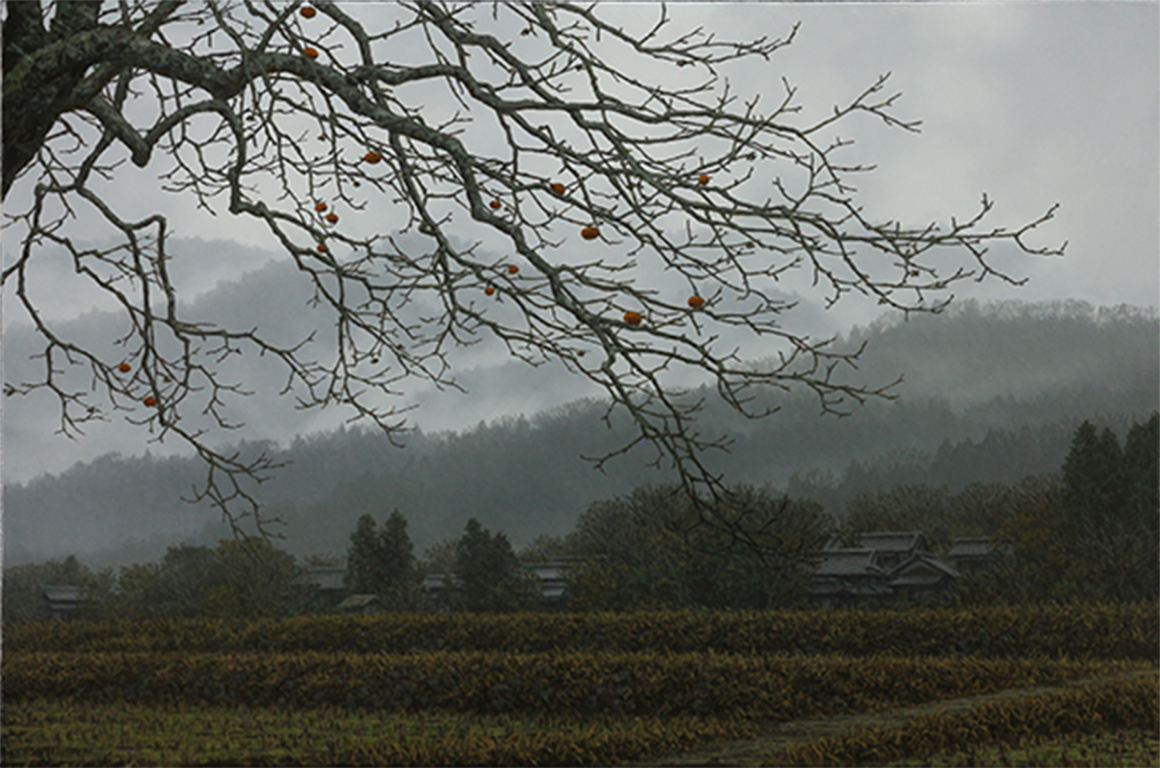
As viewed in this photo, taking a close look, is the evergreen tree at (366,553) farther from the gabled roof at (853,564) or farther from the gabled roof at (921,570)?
the gabled roof at (921,570)

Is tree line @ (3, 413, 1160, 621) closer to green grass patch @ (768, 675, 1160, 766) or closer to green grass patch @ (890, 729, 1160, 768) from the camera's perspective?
green grass patch @ (768, 675, 1160, 766)

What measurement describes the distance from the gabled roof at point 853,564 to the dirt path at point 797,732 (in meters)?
9.97

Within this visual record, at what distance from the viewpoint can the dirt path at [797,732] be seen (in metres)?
5.11

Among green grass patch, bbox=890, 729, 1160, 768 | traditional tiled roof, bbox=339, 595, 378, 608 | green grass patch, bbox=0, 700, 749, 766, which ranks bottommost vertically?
green grass patch, bbox=890, 729, 1160, 768

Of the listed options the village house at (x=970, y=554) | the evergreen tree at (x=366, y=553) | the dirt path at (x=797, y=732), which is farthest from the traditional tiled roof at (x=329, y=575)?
the dirt path at (x=797, y=732)

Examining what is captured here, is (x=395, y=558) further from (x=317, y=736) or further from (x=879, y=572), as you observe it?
(x=317, y=736)

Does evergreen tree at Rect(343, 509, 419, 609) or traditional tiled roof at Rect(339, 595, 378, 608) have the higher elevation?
evergreen tree at Rect(343, 509, 419, 609)

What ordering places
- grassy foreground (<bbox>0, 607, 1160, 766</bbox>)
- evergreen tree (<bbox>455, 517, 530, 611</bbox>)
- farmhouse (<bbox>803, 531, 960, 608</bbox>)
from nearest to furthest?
grassy foreground (<bbox>0, 607, 1160, 766</bbox>) → evergreen tree (<bbox>455, 517, 530, 611</bbox>) → farmhouse (<bbox>803, 531, 960, 608</bbox>)

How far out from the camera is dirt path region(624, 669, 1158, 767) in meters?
5.11

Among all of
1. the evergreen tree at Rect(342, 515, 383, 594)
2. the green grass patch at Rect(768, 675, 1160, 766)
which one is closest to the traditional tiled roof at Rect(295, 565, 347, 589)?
the evergreen tree at Rect(342, 515, 383, 594)

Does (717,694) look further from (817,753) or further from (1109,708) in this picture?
(1109,708)

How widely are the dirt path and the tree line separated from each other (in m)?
4.06

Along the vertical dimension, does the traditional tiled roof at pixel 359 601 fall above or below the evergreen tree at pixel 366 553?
below

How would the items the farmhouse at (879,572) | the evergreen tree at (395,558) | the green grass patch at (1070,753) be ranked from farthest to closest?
the farmhouse at (879,572) → the evergreen tree at (395,558) → the green grass patch at (1070,753)
